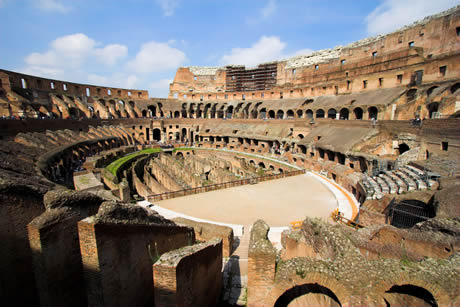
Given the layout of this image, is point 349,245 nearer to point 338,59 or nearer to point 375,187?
point 375,187

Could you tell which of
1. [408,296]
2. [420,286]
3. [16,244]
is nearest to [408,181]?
[408,296]

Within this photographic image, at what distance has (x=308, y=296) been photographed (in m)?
5.34

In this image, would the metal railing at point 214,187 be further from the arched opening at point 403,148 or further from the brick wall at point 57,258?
the brick wall at point 57,258

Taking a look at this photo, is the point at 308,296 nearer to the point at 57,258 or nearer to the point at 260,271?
the point at 260,271

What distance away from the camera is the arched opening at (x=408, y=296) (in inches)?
181

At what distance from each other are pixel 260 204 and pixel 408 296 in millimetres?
7155

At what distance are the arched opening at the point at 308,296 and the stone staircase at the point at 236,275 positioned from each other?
101 centimetres

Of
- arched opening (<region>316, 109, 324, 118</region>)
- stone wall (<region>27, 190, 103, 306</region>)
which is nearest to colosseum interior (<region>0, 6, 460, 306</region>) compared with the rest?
stone wall (<region>27, 190, 103, 306</region>)

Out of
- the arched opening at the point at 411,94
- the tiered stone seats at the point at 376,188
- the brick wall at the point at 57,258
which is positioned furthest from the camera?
the arched opening at the point at 411,94

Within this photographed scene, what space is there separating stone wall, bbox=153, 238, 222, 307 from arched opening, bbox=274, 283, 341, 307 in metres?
1.72

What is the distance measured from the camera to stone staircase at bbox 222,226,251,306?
18.5 feet

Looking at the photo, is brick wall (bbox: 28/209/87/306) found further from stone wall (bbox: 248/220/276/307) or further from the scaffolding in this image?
the scaffolding

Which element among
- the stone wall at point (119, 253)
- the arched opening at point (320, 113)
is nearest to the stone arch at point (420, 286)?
the stone wall at point (119, 253)

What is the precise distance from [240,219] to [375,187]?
704 centimetres
